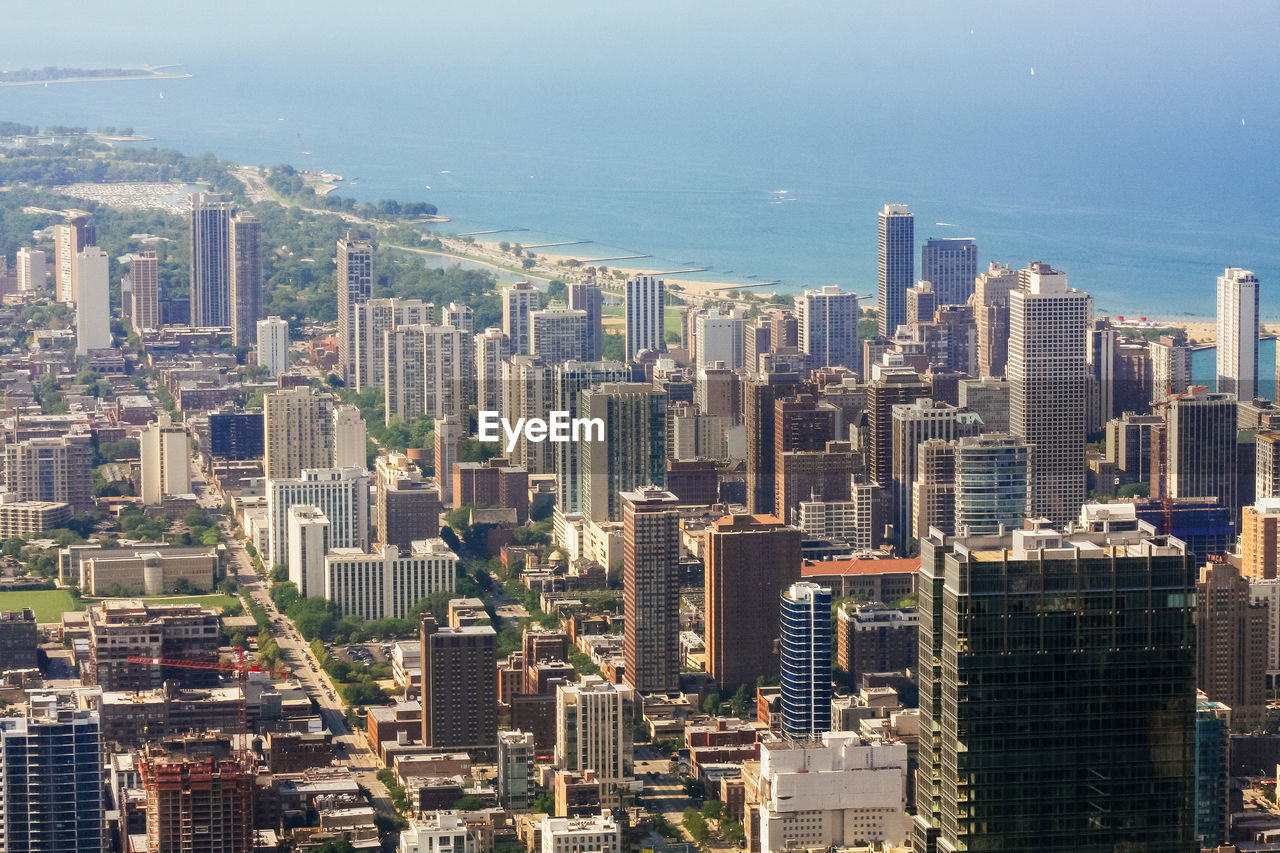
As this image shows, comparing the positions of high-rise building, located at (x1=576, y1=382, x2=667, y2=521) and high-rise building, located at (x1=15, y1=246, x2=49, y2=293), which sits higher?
high-rise building, located at (x1=15, y1=246, x2=49, y2=293)

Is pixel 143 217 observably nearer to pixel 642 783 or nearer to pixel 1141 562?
pixel 642 783

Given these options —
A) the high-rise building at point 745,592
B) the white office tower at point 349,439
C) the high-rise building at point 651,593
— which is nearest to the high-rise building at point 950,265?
the white office tower at point 349,439

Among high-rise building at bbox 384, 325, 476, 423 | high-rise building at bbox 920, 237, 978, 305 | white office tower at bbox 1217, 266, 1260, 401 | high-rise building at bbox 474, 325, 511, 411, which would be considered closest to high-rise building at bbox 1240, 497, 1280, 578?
white office tower at bbox 1217, 266, 1260, 401

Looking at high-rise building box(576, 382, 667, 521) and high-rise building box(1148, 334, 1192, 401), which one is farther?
high-rise building box(1148, 334, 1192, 401)

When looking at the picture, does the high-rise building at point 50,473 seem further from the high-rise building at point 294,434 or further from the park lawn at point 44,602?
the park lawn at point 44,602

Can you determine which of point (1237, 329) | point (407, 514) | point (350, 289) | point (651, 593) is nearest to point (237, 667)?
point (651, 593)

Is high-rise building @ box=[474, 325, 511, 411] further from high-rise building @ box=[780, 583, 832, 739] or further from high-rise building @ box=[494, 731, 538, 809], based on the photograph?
Answer: high-rise building @ box=[494, 731, 538, 809]

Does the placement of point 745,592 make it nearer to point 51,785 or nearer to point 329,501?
point 329,501
